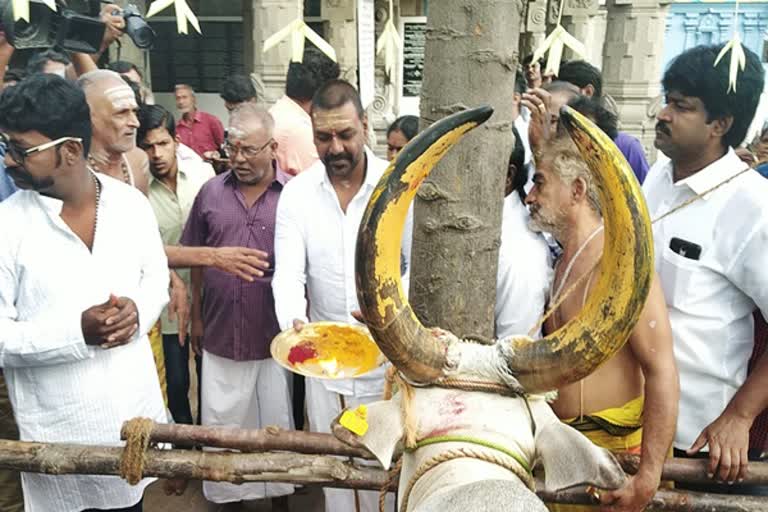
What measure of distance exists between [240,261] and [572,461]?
2.09 meters

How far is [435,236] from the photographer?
6.41 feet

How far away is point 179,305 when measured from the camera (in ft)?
12.2

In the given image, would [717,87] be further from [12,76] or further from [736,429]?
[12,76]

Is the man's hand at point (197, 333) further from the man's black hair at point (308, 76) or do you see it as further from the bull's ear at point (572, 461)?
the bull's ear at point (572, 461)

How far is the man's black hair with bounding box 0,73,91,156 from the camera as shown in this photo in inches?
92.9

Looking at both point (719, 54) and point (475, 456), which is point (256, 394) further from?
point (719, 54)

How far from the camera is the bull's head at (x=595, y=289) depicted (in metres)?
1.35

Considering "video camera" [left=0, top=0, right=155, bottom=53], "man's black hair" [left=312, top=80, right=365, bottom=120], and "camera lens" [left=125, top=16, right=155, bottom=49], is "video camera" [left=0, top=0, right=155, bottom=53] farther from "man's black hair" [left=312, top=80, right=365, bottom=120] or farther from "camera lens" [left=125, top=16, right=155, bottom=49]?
"man's black hair" [left=312, top=80, right=365, bottom=120]

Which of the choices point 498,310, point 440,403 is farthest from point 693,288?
point 440,403

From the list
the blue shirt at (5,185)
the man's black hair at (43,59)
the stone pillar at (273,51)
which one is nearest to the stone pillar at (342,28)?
the stone pillar at (273,51)

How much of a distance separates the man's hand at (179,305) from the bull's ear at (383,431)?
2348 millimetres

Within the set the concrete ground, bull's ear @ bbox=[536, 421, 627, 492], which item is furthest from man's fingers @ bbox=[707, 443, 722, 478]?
the concrete ground

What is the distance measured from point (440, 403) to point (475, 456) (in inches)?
6.6

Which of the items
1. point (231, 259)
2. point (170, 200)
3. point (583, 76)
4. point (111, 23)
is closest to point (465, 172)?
point (231, 259)
